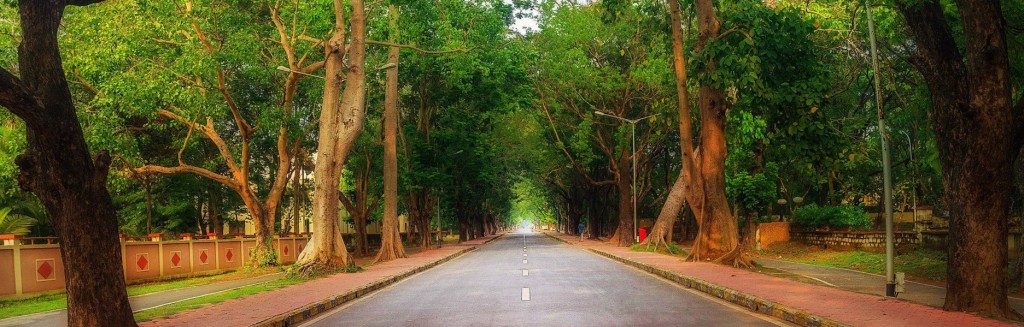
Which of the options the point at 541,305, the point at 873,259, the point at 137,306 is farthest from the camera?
the point at 873,259

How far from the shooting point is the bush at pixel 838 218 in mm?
28281

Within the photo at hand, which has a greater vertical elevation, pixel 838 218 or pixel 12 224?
pixel 12 224

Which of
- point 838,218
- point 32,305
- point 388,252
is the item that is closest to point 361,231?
point 388,252

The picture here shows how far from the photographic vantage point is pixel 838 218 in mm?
28750

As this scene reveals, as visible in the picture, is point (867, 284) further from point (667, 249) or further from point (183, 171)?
point (183, 171)

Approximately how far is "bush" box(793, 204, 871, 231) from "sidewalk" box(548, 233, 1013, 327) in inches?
448

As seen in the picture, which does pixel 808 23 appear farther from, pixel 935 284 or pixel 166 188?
pixel 166 188

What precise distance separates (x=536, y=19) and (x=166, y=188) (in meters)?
21.9

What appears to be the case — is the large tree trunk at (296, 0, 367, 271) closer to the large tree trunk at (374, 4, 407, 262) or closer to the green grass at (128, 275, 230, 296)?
the green grass at (128, 275, 230, 296)

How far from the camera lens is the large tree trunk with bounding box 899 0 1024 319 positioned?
10.4 meters

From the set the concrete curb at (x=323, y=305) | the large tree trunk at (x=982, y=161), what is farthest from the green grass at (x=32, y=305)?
the large tree trunk at (x=982, y=161)

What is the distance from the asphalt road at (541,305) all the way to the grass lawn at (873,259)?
6.55 m

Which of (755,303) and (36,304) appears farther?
(36,304)

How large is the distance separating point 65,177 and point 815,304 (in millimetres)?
10397
